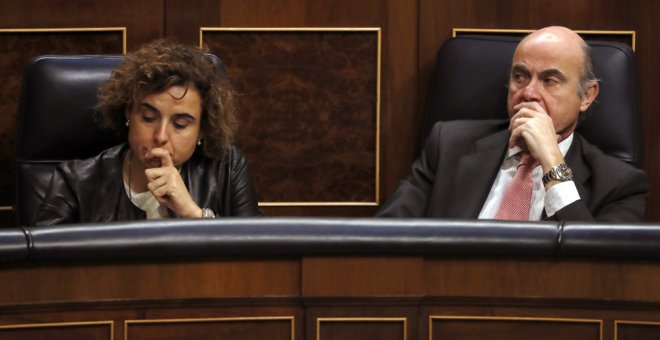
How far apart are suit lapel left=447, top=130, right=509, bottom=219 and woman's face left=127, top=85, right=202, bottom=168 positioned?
1.98 ft

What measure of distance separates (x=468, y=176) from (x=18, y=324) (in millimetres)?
1290

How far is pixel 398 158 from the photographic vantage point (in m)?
3.15

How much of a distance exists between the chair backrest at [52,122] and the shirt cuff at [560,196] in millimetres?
766

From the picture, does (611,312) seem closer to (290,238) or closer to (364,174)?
(290,238)

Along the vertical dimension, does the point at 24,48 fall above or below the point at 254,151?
above

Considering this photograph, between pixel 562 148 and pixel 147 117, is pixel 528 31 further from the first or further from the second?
pixel 147 117

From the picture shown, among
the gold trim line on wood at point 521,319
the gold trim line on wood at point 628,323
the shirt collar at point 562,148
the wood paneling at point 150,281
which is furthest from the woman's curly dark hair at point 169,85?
the gold trim line on wood at point 628,323

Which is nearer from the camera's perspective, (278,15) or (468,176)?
(468,176)

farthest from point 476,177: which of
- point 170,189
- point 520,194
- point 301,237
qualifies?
point 301,237

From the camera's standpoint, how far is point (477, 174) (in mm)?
2672

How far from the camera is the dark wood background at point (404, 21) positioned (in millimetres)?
3070

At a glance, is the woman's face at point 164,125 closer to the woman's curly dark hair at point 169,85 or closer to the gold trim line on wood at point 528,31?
the woman's curly dark hair at point 169,85

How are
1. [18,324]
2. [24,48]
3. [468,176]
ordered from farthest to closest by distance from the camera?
[24,48]
[468,176]
[18,324]

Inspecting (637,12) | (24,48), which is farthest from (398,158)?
(24,48)
